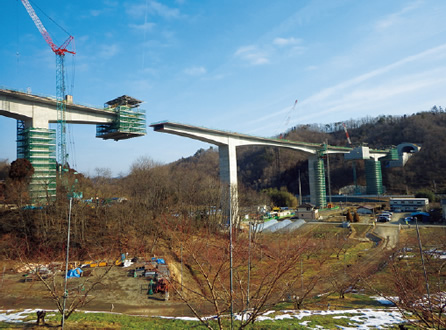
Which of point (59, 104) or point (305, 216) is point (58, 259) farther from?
point (305, 216)

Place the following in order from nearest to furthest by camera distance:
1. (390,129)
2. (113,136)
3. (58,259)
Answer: (58,259)
(113,136)
(390,129)

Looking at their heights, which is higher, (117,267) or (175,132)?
(175,132)

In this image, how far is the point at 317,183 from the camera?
6234 cm

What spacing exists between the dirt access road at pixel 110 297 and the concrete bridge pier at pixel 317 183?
50.8m

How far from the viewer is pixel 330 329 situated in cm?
999

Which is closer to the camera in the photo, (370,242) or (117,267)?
(117,267)

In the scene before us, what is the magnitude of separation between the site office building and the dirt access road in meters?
47.6

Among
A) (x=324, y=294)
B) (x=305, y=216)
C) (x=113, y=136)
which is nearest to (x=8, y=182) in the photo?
(x=113, y=136)

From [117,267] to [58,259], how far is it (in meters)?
6.61

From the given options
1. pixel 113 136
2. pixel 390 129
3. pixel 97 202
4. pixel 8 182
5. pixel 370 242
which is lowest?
pixel 370 242

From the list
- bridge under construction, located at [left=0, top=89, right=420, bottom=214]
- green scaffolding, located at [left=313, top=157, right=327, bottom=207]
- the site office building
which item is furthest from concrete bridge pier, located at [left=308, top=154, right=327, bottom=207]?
the site office building

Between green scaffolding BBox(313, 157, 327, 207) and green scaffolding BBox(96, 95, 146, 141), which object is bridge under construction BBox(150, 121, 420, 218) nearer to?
green scaffolding BBox(313, 157, 327, 207)

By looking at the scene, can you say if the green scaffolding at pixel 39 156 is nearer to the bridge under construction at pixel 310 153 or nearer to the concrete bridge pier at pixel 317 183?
the bridge under construction at pixel 310 153

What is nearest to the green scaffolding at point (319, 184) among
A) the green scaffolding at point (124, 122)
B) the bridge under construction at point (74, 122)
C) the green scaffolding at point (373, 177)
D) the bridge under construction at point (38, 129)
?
the bridge under construction at point (74, 122)
